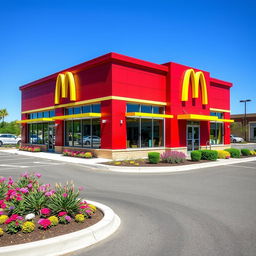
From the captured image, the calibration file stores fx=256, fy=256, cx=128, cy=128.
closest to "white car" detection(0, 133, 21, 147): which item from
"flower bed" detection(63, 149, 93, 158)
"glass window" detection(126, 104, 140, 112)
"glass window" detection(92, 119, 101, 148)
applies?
"flower bed" detection(63, 149, 93, 158)

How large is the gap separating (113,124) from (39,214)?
12591 mm

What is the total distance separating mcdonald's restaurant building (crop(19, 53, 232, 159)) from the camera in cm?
1848

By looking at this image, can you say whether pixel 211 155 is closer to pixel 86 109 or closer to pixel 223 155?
pixel 223 155

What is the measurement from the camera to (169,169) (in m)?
14.0

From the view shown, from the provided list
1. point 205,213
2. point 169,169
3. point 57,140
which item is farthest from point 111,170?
point 57,140

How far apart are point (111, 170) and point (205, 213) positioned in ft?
26.0

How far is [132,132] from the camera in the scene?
19391mm

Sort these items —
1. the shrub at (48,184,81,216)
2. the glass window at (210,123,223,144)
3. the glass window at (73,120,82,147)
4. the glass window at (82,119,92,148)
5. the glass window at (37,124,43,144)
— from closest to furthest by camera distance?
the shrub at (48,184,81,216) < the glass window at (82,119,92,148) < the glass window at (73,120,82,147) < the glass window at (210,123,223,144) < the glass window at (37,124,43,144)

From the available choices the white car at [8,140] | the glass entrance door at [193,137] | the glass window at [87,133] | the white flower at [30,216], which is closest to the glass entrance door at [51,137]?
the glass window at [87,133]

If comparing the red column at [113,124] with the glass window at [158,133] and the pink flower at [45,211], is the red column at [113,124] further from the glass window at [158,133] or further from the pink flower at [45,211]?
the pink flower at [45,211]

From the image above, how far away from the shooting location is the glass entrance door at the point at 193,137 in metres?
22.8

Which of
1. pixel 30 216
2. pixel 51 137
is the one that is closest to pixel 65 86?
pixel 51 137

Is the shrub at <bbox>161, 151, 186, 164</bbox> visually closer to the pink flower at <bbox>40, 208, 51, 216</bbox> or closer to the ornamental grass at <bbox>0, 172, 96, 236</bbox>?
the ornamental grass at <bbox>0, 172, 96, 236</bbox>

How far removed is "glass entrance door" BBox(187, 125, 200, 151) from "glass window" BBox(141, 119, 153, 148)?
164 inches
